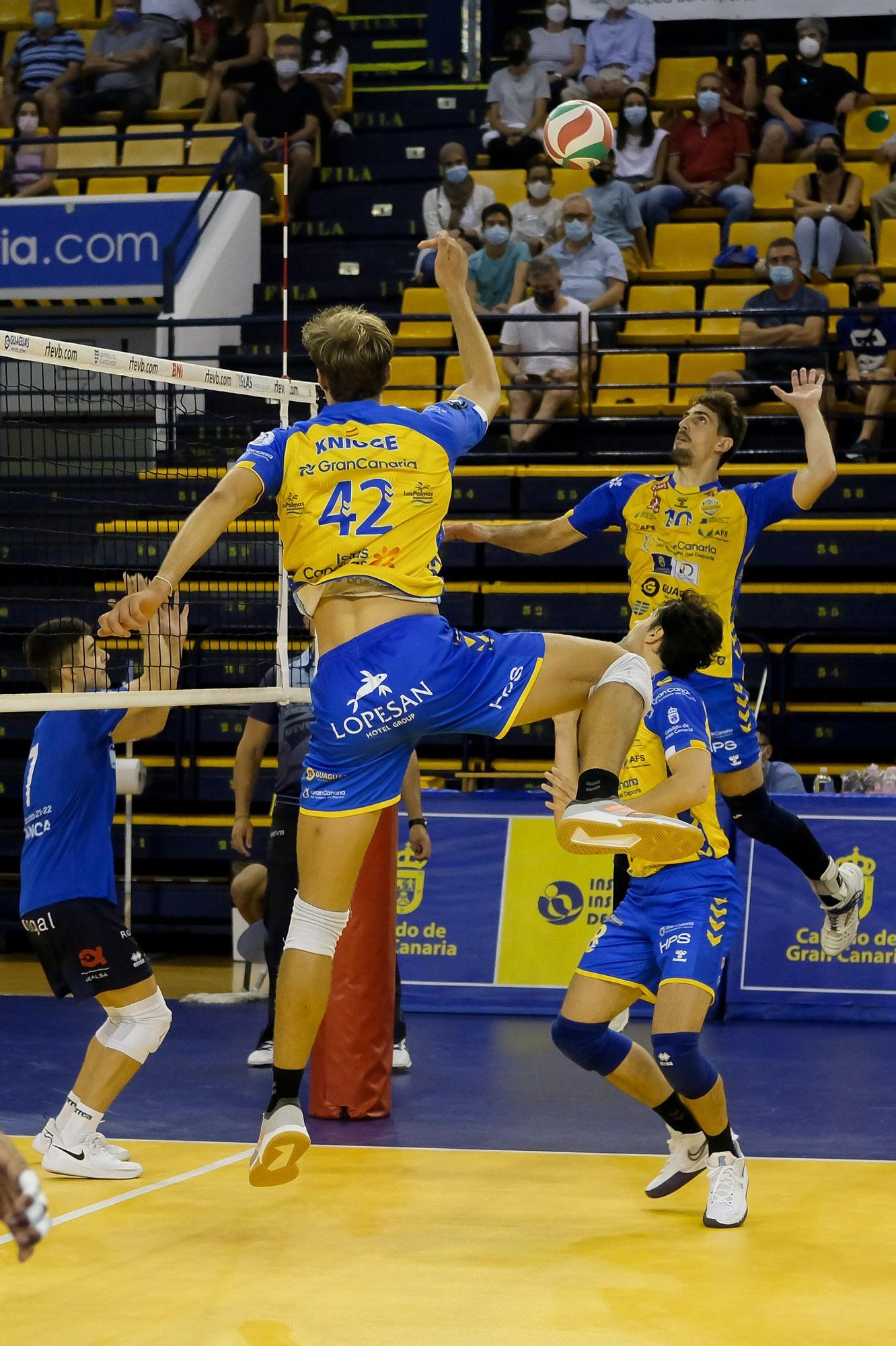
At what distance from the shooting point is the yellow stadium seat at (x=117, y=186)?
1496 centimetres

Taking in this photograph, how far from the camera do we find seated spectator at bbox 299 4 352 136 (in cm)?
1527

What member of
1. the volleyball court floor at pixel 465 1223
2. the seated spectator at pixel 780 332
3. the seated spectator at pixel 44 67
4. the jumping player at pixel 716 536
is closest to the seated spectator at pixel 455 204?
the seated spectator at pixel 780 332

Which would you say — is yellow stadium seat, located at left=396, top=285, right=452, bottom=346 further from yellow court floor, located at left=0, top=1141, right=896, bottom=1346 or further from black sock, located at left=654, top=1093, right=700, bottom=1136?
black sock, located at left=654, top=1093, right=700, bottom=1136

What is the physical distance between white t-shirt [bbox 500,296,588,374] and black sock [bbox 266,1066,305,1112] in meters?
8.57

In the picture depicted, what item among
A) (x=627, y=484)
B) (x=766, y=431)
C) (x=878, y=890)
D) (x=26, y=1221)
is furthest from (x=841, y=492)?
(x=26, y=1221)

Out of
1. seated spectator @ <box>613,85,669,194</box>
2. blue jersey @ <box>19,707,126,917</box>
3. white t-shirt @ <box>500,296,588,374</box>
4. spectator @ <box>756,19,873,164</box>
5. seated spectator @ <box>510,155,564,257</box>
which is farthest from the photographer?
spectator @ <box>756,19,873,164</box>

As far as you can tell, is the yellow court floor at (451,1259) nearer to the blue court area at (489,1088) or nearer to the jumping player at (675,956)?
the jumping player at (675,956)

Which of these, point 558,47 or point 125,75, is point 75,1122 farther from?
point 125,75

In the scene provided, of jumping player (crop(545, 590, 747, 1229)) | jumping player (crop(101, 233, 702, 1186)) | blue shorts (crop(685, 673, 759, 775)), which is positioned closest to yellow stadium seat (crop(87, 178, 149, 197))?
blue shorts (crop(685, 673, 759, 775))

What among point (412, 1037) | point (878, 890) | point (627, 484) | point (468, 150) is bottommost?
point (412, 1037)

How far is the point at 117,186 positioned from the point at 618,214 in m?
4.56

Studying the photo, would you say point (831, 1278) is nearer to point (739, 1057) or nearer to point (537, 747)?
point (739, 1057)

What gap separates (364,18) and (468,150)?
2280 mm

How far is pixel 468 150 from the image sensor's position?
50.3 ft
